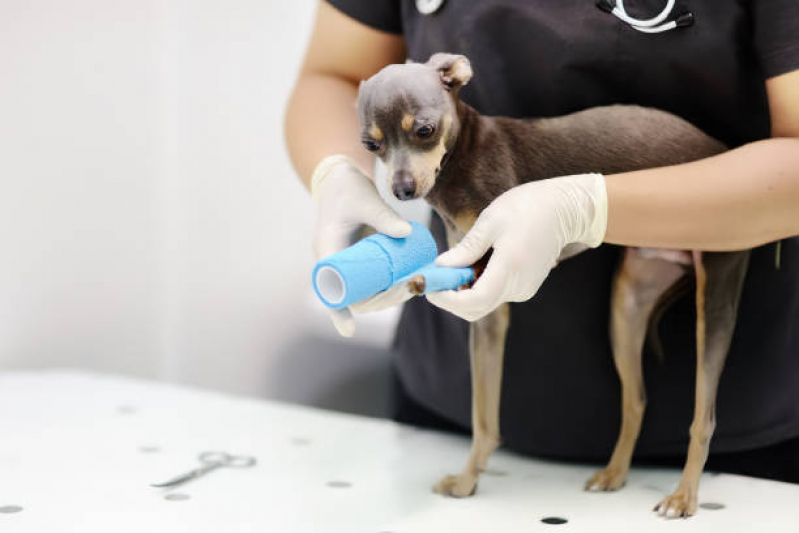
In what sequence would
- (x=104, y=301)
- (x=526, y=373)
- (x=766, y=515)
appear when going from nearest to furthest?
(x=766, y=515) < (x=526, y=373) < (x=104, y=301)

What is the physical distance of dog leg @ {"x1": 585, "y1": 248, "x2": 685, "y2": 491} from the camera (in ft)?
3.33

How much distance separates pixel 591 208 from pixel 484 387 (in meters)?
0.26

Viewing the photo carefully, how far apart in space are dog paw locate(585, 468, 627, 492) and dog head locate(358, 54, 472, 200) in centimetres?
45

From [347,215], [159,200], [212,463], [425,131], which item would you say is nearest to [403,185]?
[425,131]

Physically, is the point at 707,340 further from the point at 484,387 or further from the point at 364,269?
the point at 364,269

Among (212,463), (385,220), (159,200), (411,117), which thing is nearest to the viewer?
(411,117)

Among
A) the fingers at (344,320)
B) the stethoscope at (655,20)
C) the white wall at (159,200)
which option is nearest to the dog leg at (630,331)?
the stethoscope at (655,20)

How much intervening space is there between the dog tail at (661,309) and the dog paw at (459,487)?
10.6 inches

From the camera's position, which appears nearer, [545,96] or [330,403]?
[545,96]

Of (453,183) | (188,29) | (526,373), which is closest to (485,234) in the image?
(453,183)

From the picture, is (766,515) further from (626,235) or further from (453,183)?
(453,183)

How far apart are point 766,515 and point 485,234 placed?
1.49ft

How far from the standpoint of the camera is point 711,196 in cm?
88

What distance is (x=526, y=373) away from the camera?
1.20 m
